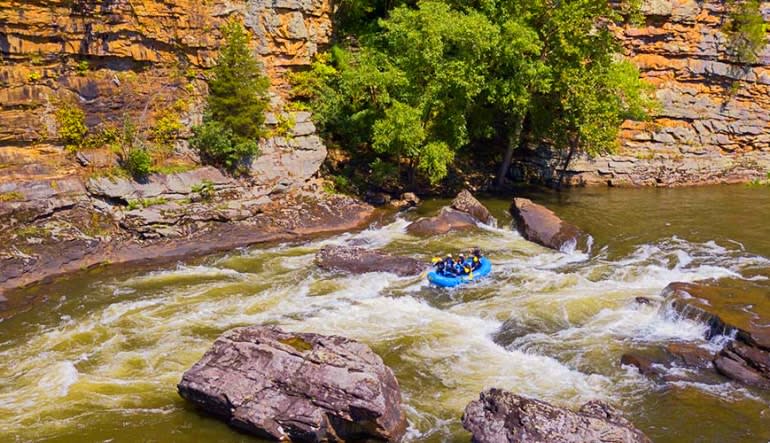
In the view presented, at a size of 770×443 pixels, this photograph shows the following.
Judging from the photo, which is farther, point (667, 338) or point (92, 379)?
point (667, 338)

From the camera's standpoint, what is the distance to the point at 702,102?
134 feet

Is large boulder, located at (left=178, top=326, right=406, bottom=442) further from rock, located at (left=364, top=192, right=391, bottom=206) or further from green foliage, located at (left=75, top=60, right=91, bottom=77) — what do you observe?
green foliage, located at (left=75, top=60, right=91, bottom=77)

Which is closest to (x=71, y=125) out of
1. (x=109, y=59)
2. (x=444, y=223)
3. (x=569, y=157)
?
(x=109, y=59)

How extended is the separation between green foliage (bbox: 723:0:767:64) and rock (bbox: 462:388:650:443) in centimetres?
3603

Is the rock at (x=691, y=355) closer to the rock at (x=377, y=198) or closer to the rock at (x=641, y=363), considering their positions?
the rock at (x=641, y=363)

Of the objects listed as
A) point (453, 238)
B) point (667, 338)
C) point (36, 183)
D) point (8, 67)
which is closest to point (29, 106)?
point (8, 67)

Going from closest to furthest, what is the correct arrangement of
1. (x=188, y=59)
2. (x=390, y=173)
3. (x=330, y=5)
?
(x=188, y=59) < (x=390, y=173) < (x=330, y=5)

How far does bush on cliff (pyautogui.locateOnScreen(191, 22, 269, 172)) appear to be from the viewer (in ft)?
95.8

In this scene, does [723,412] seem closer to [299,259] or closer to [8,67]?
[299,259]

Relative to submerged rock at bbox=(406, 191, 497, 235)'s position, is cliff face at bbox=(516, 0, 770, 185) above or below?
above

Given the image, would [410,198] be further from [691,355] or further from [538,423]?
[538,423]

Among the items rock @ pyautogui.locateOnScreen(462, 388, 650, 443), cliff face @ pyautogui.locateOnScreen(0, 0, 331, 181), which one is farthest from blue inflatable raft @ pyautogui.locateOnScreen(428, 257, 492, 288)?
cliff face @ pyautogui.locateOnScreen(0, 0, 331, 181)

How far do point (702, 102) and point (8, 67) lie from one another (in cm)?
3789

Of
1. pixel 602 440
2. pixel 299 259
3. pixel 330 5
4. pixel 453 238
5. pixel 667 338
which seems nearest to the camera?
pixel 602 440
